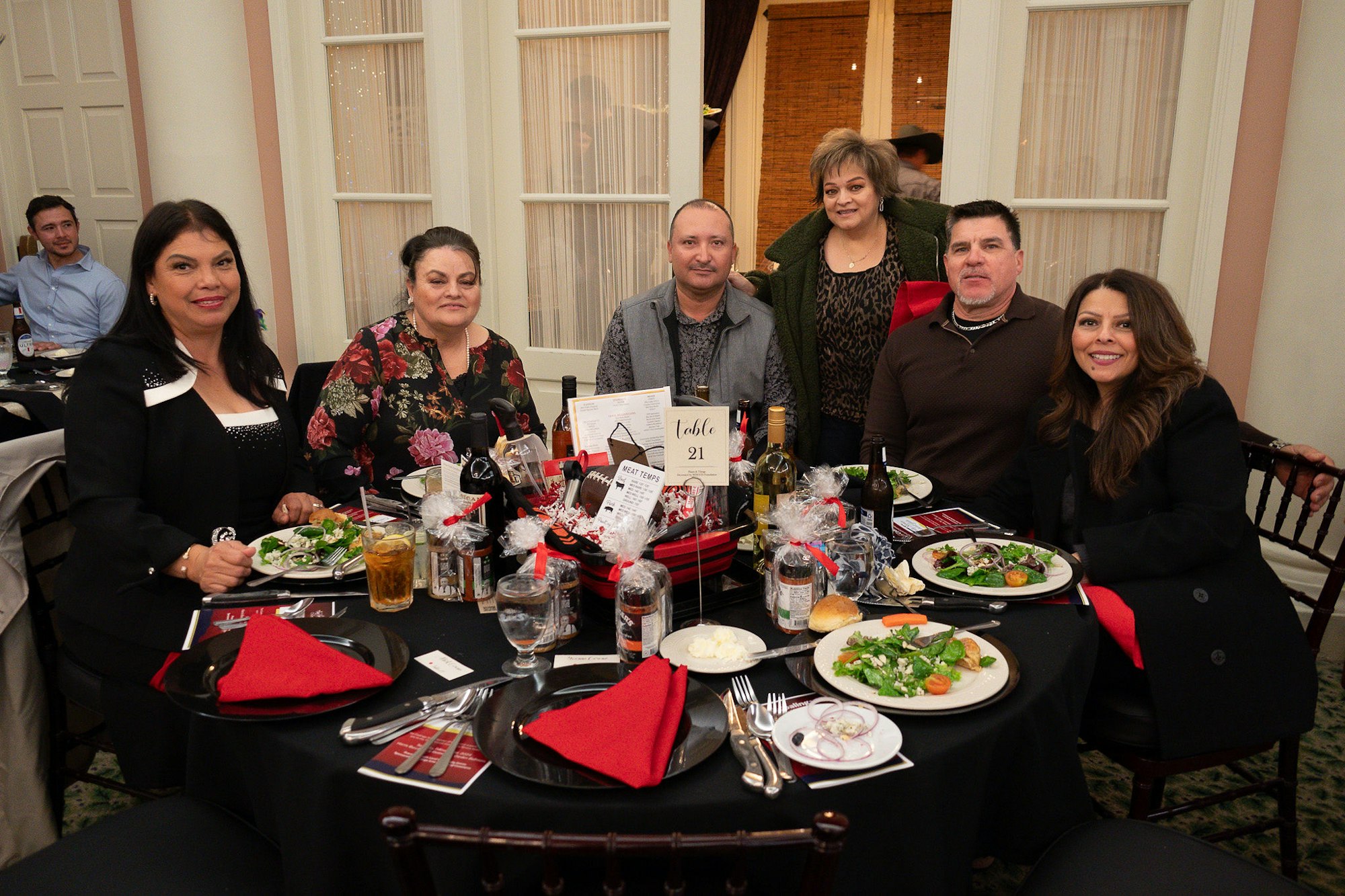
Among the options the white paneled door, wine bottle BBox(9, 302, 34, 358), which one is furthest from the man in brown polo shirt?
the white paneled door

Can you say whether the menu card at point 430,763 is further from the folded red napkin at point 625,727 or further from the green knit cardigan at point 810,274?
the green knit cardigan at point 810,274

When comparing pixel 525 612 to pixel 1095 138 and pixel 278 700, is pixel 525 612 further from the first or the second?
pixel 1095 138

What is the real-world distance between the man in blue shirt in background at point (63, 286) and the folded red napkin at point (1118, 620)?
17.0ft

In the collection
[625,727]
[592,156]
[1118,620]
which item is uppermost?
[592,156]

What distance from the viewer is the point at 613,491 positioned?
1.52 meters

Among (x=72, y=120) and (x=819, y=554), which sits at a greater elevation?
(x=72, y=120)

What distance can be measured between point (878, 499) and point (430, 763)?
112 cm

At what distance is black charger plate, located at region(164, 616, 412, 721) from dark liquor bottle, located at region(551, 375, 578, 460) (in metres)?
0.57

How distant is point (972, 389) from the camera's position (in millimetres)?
2523

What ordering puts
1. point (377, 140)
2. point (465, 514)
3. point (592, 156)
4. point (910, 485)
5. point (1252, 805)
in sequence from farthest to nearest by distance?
point (377, 140)
point (592, 156)
point (1252, 805)
point (910, 485)
point (465, 514)

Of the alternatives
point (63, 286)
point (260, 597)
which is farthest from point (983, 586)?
point (63, 286)

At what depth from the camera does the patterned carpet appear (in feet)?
6.79

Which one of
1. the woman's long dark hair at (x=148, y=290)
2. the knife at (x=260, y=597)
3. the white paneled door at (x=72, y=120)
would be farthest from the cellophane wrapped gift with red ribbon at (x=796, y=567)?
the white paneled door at (x=72, y=120)

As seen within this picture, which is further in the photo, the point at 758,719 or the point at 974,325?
the point at 974,325
